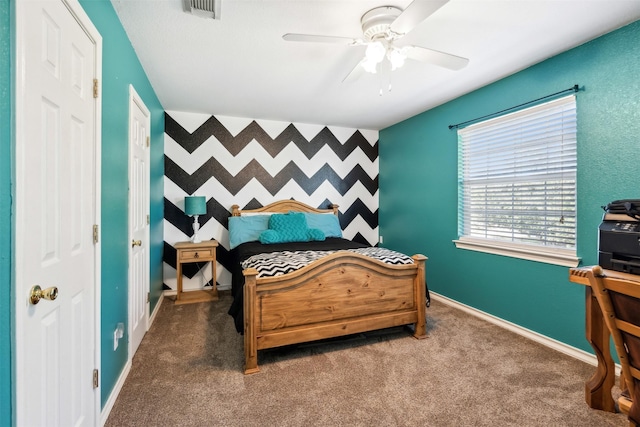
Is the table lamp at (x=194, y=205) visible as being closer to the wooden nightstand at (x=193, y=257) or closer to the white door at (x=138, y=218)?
the wooden nightstand at (x=193, y=257)

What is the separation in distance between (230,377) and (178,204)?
8.55 feet

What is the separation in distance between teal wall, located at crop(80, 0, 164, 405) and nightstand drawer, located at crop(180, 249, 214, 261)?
4.93 feet

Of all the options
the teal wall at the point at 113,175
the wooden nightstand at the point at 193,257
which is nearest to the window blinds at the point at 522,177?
the wooden nightstand at the point at 193,257

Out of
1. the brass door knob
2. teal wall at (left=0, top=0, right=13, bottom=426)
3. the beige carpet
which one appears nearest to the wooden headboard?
the beige carpet

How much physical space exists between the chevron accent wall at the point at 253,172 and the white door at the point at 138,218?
1156 millimetres

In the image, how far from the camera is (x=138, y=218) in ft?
8.07

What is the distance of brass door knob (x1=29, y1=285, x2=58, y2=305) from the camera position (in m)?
0.95

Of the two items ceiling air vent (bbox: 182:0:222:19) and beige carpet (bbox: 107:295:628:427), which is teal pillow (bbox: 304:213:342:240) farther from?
ceiling air vent (bbox: 182:0:222:19)

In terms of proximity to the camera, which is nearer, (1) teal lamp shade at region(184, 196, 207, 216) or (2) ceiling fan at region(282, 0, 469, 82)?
(2) ceiling fan at region(282, 0, 469, 82)

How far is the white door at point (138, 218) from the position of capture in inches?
85.1

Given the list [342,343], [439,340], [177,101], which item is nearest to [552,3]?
[439,340]

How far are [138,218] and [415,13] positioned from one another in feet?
8.05

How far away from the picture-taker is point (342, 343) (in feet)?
8.29

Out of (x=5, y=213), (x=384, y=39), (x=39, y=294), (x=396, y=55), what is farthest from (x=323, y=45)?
(x=39, y=294)
